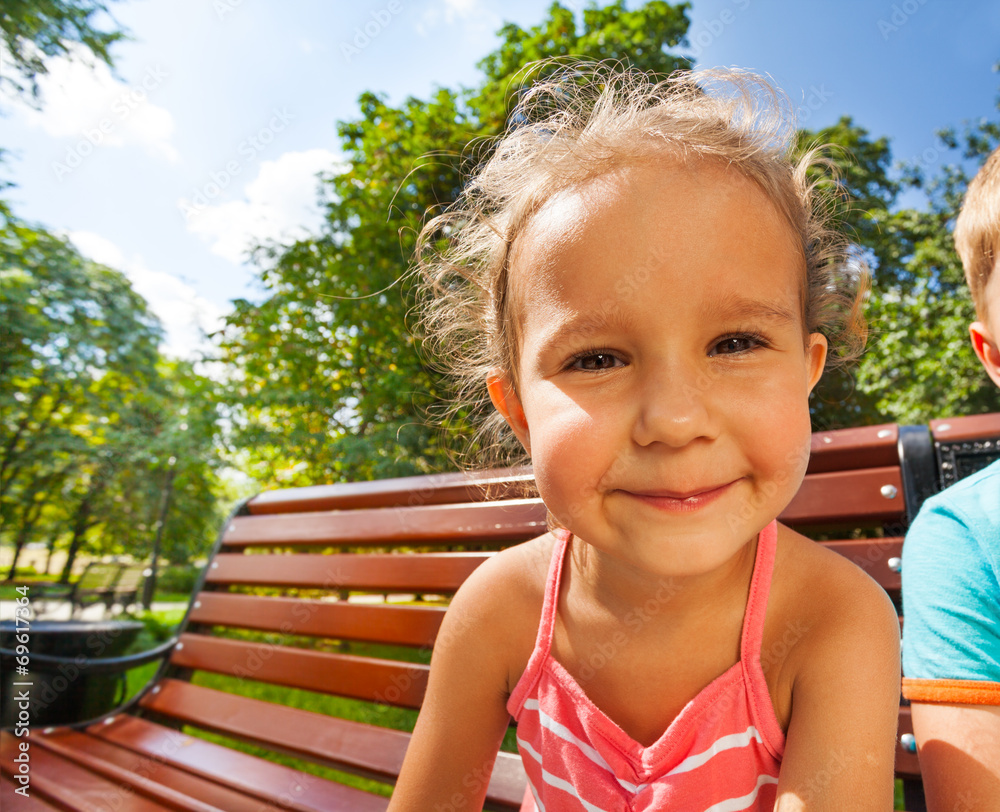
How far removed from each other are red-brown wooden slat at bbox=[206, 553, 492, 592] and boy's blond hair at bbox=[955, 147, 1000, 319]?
1.58 meters

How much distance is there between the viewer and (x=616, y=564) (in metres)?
1.31

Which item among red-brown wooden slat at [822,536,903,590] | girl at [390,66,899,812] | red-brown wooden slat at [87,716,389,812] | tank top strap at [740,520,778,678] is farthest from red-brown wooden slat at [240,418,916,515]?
red-brown wooden slat at [87,716,389,812]

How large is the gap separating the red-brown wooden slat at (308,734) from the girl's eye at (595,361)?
1340 millimetres

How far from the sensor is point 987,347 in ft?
4.68

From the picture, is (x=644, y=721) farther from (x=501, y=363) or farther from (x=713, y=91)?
(x=713, y=91)

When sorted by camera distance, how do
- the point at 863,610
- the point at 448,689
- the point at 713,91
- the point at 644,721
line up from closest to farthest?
the point at 863,610
the point at 644,721
the point at 448,689
the point at 713,91

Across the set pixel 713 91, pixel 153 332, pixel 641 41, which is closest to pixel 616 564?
pixel 713 91

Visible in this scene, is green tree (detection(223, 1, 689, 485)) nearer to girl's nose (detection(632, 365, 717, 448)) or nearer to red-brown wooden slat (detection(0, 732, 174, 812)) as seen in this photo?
red-brown wooden slat (detection(0, 732, 174, 812))

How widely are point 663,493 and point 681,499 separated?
32 millimetres

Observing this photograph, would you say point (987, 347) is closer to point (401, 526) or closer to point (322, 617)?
point (401, 526)

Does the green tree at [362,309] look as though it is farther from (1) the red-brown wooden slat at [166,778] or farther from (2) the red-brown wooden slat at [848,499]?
(2) the red-brown wooden slat at [848,499]

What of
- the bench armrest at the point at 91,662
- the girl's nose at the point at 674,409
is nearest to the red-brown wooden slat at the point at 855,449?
the girl's nose at the point at 674,409

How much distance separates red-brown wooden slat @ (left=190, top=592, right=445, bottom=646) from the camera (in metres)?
2.17

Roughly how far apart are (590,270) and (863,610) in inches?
30.9
